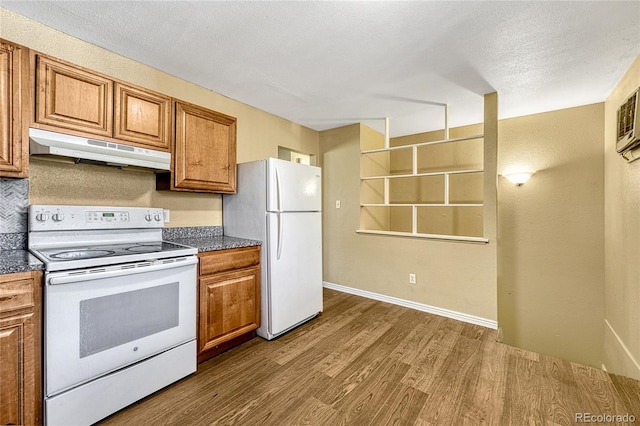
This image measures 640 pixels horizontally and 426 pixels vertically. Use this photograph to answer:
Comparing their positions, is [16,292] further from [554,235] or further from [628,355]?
[554,235]

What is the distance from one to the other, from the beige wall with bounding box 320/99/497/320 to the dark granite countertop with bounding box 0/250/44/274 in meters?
3.21

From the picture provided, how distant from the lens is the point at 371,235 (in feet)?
12.4

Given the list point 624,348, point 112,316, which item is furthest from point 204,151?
point 624,348

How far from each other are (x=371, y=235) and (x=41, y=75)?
3.42m

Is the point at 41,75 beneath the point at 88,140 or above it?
above

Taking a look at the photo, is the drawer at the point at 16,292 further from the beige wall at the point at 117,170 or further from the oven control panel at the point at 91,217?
the beige wall at the point at 117,170

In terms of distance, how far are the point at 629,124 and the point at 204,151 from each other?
3549mm

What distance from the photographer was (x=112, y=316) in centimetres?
161

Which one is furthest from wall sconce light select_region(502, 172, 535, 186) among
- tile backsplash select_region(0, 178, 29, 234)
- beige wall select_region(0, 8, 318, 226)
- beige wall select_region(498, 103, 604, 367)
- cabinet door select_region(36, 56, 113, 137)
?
tile backsplash select_region(0, 178, 29, 234)

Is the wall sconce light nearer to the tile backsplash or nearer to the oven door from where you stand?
the oven door

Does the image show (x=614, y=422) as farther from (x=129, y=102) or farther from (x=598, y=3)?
(x=129, y=102)

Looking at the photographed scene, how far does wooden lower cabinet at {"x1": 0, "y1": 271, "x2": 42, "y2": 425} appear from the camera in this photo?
1295 millimetres

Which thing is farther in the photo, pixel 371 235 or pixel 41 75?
pixel 371 235

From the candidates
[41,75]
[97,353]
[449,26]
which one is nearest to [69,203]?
[41,75]
